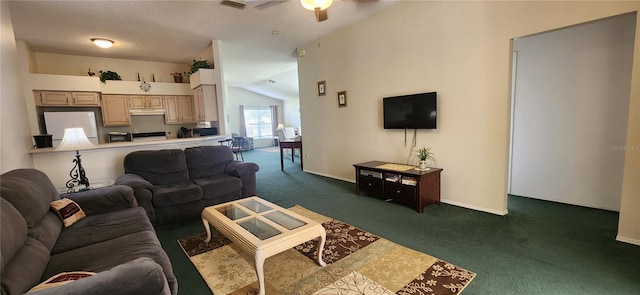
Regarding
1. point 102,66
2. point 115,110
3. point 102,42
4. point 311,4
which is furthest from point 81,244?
point 102,66

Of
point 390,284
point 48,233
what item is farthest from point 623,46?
point 48,233

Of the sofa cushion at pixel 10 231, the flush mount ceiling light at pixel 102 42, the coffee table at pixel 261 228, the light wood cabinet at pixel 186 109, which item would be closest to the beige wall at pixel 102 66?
the light wood cabinet at pixel 186 109

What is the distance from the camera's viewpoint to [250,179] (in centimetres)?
395

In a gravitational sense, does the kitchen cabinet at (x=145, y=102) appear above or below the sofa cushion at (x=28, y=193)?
above

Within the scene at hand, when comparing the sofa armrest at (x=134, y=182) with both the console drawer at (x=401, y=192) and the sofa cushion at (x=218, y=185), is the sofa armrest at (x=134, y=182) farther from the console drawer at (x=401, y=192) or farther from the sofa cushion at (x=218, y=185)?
the console drawer at (x=401, y=192)

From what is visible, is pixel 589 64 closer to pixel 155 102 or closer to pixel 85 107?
pixel 155 102

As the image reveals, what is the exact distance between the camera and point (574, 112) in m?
3.24

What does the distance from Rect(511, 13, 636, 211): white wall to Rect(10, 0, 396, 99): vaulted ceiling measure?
2229 mm

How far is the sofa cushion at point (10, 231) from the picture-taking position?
1.33 meters

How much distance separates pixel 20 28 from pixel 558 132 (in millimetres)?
7667

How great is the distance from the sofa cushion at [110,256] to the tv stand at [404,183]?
8.91ft

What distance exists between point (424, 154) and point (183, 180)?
3.30 metres

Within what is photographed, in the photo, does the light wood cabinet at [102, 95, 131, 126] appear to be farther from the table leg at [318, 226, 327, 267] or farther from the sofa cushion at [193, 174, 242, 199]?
the table leg at [318, 226, 327, 267]

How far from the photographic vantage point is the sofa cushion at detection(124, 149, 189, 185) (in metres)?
3.57
